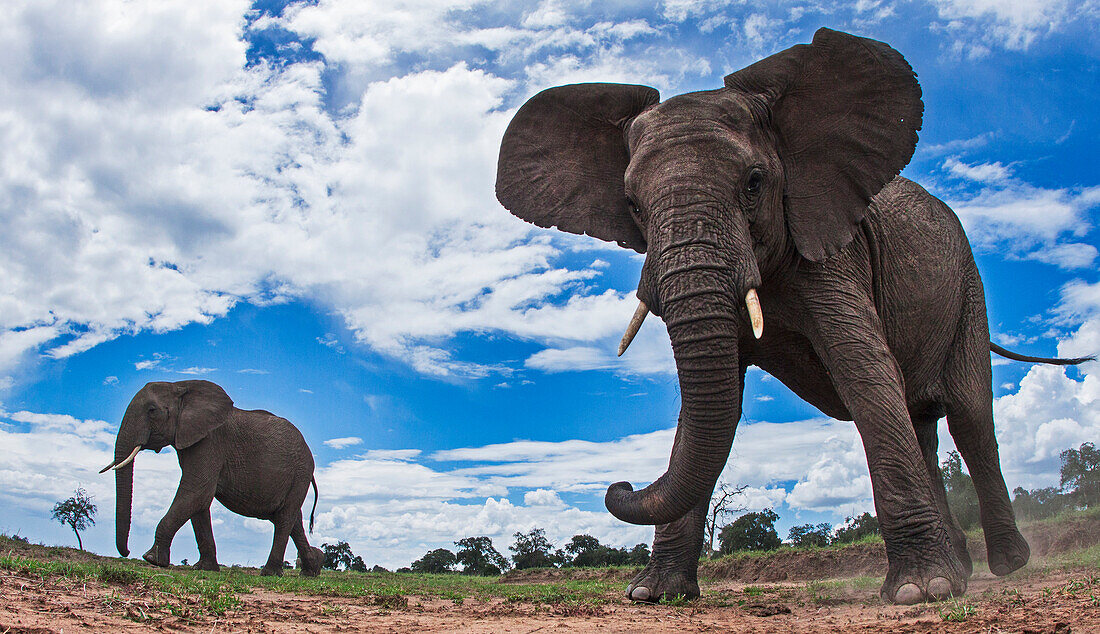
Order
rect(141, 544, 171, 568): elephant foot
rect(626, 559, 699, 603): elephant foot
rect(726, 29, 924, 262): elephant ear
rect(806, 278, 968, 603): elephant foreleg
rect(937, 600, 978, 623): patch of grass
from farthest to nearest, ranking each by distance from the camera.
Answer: rect(141, 544, 171, 568): elephant foot, rect(626, 559, 699, 603): elephant foot, rect(726, 29, 924, 262): elephant ear, rect(806, 278, 968, 603): elephant foreleg, rect(937, 600, 978, 623): patch of grass

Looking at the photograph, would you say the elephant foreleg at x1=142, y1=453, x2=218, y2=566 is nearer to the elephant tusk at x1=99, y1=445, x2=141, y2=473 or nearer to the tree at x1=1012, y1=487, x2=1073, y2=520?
the elephant tusk at x1=99, y1=445, x2=141, y2=473

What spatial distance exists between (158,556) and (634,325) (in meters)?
14.3

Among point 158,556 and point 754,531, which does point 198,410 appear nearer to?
point 158,556

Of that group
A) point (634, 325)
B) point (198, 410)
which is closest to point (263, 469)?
point (198, 410)

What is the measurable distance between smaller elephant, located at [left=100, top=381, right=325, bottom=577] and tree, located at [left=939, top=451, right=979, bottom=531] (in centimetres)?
1642

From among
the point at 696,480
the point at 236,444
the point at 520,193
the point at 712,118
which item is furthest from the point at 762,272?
the point at 236,444

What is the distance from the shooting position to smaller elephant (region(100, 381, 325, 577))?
18516 millimetres

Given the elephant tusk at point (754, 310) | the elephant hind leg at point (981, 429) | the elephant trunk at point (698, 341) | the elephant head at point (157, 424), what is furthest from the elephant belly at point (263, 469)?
the elephant tusk at point (754, 310)

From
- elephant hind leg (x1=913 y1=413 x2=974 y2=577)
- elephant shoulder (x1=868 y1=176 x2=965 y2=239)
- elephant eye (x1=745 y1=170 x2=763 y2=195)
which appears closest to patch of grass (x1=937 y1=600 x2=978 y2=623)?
elephant eye (x1=745 y1=170 x2=763 y2=195)

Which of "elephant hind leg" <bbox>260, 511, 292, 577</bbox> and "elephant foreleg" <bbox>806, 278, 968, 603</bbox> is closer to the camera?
"elephant foreleg" <bbox>806, 278, 968, 603</bbox>

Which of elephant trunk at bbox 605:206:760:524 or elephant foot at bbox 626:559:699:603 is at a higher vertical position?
elephant trunk at bbox 605:206:760:524

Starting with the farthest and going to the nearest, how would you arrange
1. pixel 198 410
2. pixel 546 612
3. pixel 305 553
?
pixel 305 553 → pixel 198 410 → pixel 546 612

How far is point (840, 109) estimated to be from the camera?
834 cm

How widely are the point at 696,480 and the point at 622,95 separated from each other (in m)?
4.08
